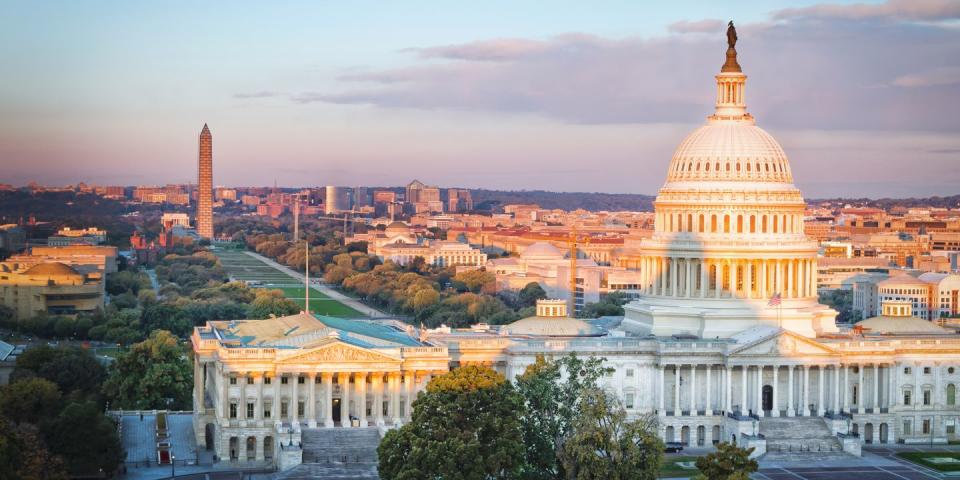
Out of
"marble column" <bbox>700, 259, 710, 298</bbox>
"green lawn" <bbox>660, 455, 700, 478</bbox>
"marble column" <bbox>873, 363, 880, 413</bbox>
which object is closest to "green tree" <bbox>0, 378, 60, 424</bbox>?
"green lawn" <bbox>660, 455, 700, 478</bbox>

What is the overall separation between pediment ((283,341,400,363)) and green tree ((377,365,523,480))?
15025 millimetres

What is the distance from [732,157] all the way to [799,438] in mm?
22892

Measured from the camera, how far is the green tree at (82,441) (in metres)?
93.6

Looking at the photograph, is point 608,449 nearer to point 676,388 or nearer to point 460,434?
point 460,434

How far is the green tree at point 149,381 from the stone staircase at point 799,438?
40.7 metres

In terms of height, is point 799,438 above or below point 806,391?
below

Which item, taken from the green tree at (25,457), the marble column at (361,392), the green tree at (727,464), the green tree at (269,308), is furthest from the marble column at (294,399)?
the green tree at (269,308)

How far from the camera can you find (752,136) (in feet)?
404

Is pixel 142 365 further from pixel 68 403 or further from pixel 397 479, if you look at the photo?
pixel 397 479

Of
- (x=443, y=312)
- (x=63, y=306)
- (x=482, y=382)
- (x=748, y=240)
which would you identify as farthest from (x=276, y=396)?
(x=63, y=306)

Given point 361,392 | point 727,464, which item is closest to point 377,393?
point 361,392

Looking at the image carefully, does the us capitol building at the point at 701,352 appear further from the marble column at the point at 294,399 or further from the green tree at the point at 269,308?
the green tree at the point at 269,308

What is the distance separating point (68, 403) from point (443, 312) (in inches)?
3122

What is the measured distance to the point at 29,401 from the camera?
324ft
